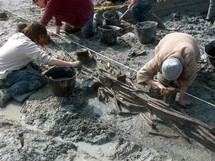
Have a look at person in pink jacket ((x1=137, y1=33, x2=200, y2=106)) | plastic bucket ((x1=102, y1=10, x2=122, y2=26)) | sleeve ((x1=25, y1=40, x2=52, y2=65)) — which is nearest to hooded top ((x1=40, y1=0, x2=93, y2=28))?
plastic bucket ((x1=102, y1=10, x2=122, y2=26))

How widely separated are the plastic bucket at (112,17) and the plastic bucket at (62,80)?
2914 mm

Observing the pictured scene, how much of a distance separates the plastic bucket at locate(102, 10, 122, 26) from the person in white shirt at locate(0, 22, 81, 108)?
117 inches

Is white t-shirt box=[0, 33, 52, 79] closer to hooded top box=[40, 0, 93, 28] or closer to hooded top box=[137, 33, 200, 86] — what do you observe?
hooded top box=[137, 33, 200, 86]

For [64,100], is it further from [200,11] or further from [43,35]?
[200,11]

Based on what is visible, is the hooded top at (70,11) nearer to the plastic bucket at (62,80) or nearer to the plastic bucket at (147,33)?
the plastic bucket at (147,33)

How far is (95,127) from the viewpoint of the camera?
5691 mm

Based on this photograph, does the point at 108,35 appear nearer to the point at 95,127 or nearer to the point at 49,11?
the point at 49,11

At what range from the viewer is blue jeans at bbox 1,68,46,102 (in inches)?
260

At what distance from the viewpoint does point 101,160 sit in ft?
16.8

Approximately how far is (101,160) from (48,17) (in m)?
4.35

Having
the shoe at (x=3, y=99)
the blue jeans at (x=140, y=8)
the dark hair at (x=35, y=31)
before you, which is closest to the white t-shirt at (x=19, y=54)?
the dark hair at (x=35, y=31)

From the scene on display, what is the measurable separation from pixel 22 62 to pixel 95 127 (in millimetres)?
2056

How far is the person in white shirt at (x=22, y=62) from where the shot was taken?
6180 mm

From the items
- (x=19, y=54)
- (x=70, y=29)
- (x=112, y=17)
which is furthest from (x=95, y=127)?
(x=112, y=17)
